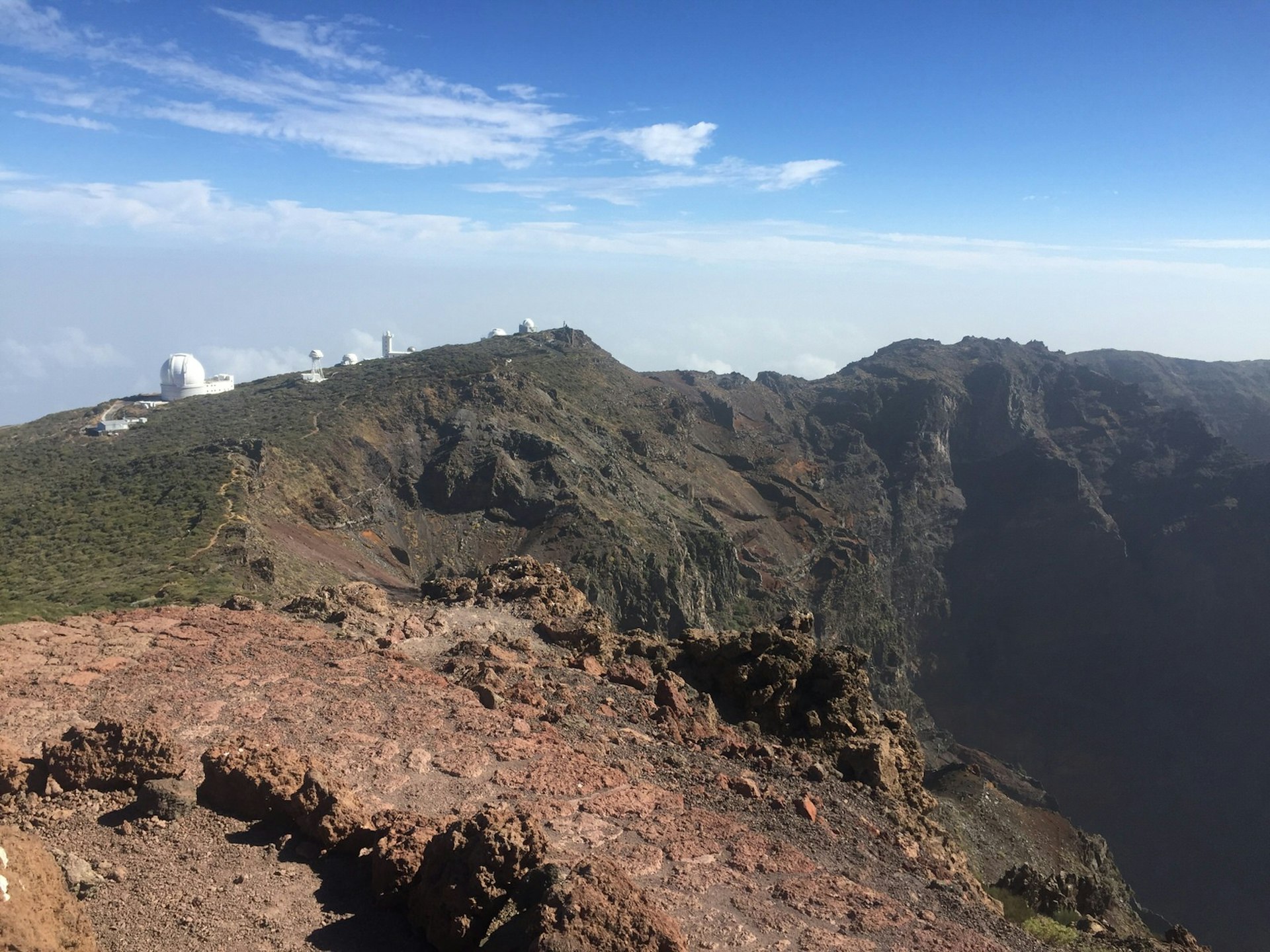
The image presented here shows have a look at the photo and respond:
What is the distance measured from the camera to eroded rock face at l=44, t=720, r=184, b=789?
9.10m

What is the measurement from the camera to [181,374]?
54469 mm

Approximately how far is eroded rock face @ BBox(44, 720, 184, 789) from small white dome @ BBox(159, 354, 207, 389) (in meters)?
51.2

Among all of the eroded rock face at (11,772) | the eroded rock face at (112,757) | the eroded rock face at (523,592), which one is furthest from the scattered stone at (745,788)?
the eroded rock face at (11,772)

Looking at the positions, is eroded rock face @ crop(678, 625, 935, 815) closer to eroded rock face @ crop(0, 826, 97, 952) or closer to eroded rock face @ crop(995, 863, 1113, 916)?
eroded rock face @ crop(995, 863, 1113, 916)

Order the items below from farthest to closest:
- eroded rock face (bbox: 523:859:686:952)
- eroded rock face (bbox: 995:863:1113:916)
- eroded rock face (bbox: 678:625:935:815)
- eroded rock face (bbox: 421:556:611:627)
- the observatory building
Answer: the observatory building < eroded rock face (bbox: 421:556:611:627) < eroded rock face (bbox: 995:863:1113:916) < eroded rock face (bbox: 678:625:935:815) < eroded rock face (bbox: 523:859:686:952)

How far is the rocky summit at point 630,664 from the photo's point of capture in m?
8.82

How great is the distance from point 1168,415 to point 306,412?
79938 millimetres

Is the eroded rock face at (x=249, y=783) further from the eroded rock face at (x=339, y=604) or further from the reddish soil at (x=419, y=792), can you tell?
the eroded rock face at (x=339, y=604)

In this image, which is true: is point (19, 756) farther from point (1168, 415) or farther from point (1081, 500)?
point (1168, 415)

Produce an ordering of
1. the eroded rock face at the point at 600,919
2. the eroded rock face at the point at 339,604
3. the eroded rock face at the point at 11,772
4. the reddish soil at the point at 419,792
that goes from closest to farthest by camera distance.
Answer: the eroded rock face at the point at 600,919 < the reddish soil at the point at 419,792 < the eroded rock face at the point at 11,772 < the eroded rock face at the point at 339,604

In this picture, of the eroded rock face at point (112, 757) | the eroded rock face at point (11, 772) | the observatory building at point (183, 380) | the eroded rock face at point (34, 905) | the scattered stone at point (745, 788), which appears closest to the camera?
the eroded rock face at point (34, 905)

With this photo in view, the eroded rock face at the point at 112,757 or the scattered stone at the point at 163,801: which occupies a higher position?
the eroded rock face at the point at 112,757

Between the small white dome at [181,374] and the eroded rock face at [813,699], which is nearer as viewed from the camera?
the eroded rock face at [813,699]

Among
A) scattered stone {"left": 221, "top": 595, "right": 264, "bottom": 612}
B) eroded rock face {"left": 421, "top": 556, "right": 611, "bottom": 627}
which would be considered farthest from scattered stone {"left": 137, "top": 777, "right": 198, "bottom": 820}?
eroded rock face {"left": 421, "top": 556, "right": 611, "bottom": 627}
